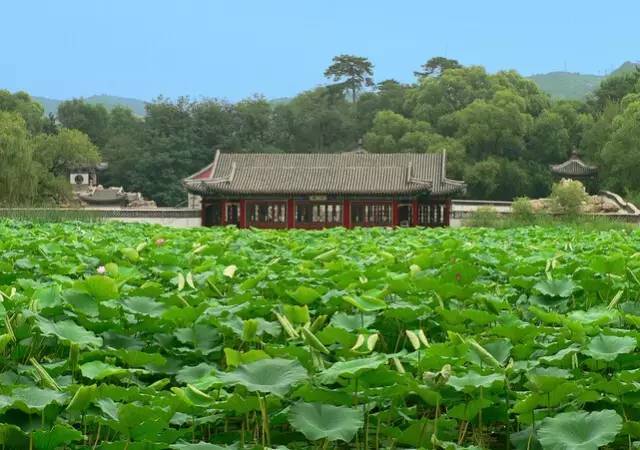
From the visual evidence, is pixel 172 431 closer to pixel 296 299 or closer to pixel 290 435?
pixel 290 435

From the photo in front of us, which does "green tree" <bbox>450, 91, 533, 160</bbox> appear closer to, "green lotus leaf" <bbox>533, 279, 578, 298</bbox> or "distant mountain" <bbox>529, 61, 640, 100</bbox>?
"green lotus leaf" <bbox>533, 279, 578, 298</bbox>

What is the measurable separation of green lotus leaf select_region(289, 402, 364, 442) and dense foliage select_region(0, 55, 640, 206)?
121ft

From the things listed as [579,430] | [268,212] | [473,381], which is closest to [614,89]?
[268,212]

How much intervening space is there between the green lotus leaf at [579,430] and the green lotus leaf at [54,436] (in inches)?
31.5

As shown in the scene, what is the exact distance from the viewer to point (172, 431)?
1.65m

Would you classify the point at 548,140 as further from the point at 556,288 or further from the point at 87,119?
the point at 556,288

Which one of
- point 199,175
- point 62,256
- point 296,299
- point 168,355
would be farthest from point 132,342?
point 199,175

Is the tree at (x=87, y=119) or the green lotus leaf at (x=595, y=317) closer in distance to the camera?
the green lotus leaf at (x=595, y=317)

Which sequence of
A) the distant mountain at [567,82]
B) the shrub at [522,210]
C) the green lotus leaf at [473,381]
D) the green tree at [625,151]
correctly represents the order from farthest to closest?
the distant mountain at [567,82] → the green tree at [625,151] → the shrub at [522,210] → the green lotus leaf at [473,381]

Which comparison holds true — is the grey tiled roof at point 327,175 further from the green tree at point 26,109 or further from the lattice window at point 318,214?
the green tree at point 26,109

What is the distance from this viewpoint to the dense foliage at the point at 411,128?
41.9 meters

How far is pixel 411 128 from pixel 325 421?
44.5 meters

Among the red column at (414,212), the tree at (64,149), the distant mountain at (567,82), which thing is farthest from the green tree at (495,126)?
the distant mountain at (567,82)

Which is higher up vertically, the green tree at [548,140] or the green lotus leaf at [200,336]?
the green tree at [548,140]
